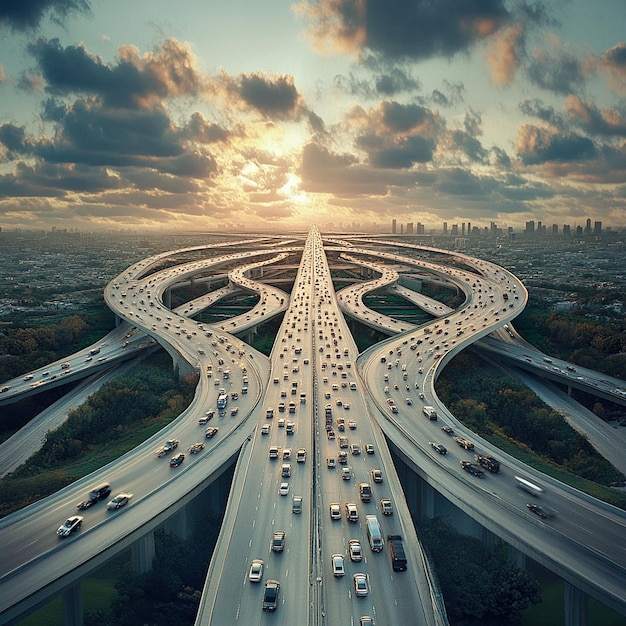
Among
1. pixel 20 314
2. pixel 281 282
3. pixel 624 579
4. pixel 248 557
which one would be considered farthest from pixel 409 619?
pixel 281 282

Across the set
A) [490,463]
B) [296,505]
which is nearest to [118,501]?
[296,505]

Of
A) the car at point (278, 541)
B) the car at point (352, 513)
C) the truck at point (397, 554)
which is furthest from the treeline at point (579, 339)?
the car at point (278, 541)

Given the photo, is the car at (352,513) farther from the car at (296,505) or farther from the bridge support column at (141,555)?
the bridge support column at (141,555)

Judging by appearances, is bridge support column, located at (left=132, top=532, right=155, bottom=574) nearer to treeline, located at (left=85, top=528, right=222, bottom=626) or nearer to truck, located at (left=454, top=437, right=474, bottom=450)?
treeline, located at (left=85, top=528, right=222, bottom=626)

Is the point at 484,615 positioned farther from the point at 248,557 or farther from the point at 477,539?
the point at 248,557

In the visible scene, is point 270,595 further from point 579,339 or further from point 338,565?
point 579,339

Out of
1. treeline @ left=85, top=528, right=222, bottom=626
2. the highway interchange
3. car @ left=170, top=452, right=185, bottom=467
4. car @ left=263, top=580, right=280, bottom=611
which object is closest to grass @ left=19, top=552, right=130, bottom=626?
treeline @ left=85, top=528, right=222, bottom=626

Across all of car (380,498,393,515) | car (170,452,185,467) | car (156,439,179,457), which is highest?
car (380,498,393,515)
